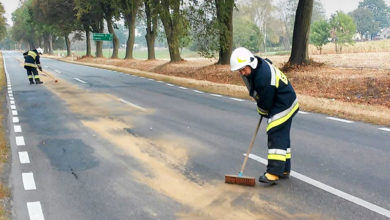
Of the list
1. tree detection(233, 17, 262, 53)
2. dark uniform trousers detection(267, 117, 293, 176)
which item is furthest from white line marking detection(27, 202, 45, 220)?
tree detection(233, 17, 262, 53)

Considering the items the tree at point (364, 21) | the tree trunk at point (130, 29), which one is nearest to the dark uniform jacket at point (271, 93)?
the tree trunk at point (130, 29)

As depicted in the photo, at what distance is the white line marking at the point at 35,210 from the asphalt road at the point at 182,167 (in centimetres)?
1

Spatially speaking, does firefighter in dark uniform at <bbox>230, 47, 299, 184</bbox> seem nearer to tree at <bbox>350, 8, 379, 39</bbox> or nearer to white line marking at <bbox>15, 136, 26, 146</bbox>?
white line marking at <bbox>15, 136, 26, 146</bbox>

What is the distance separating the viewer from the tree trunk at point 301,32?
1641 cm

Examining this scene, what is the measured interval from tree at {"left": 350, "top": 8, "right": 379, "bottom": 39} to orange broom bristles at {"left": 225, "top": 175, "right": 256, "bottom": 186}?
130 metres

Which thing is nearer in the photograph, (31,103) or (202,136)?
(202,136)

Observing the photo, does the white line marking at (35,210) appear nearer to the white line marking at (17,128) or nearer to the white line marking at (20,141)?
the white line marking at (20,141)

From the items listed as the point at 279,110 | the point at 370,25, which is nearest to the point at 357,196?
the point at 279,110

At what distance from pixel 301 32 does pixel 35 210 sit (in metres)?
14.6

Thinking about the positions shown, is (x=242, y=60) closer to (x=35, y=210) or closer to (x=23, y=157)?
(x=35, y=210)

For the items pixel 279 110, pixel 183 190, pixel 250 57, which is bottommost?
pixel 183 190

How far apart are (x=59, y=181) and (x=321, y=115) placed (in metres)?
6.61

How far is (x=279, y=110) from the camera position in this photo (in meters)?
4.95

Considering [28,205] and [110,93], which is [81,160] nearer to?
[28,205]
